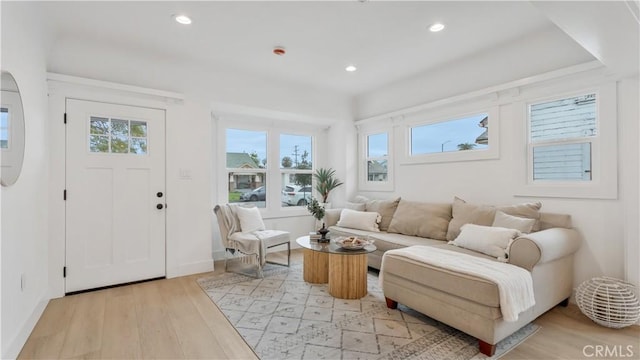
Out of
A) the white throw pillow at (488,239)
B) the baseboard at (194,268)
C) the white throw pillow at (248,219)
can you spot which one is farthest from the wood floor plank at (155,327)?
the white throw pillow at (488,239)

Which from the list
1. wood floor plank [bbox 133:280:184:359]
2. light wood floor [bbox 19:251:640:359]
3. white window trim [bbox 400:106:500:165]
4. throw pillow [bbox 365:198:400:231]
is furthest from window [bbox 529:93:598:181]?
wood floor plank [bbox 133:280:184:359]

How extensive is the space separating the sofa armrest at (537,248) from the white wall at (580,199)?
390mm

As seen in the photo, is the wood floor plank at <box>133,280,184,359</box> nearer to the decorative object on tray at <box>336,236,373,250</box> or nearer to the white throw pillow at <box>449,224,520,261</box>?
the decorative object on tray at <box>336,236,373,250</box>

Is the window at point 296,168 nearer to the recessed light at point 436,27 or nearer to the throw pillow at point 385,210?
the throw pillow at point 385,210

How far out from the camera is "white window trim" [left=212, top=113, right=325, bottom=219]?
176 inches

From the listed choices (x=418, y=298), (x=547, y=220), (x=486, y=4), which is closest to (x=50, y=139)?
(x=418, y=298)

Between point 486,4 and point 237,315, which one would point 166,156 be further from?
point 486,4

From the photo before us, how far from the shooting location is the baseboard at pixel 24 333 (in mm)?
1879

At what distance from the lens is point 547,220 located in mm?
2844

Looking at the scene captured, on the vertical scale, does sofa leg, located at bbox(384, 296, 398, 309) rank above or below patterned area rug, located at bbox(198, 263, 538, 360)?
above

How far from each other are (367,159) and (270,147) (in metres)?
1.65

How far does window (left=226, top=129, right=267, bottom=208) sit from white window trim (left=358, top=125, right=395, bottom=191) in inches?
63.8

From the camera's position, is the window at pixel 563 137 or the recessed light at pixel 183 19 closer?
→ the recessed light at pixel 183 19

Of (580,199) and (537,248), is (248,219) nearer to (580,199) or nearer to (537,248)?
(537,248)
